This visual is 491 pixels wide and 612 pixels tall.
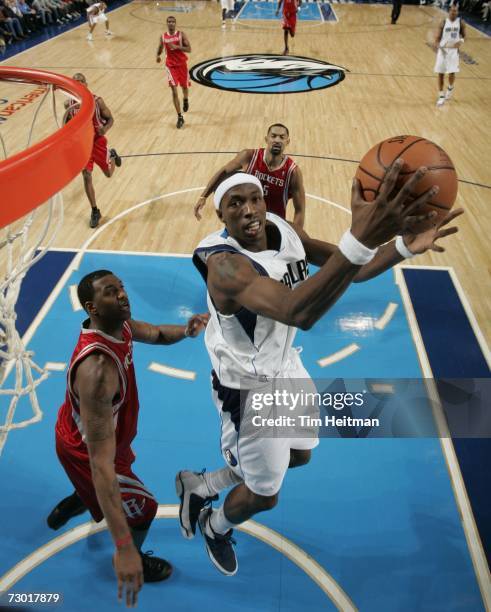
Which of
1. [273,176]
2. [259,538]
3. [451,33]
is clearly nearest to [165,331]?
[259,538]

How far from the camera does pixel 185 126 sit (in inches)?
346

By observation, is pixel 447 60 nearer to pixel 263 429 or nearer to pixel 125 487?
pixel 263 429

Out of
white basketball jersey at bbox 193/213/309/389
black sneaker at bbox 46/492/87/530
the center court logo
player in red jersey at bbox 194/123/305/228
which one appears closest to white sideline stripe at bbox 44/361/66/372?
black sneaker at bbox 46/492/87/530

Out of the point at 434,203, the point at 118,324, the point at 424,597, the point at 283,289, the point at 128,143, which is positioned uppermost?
→ the point at 434,203

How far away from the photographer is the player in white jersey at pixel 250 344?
2033 millimetres

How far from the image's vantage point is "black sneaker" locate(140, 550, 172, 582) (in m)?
2.70

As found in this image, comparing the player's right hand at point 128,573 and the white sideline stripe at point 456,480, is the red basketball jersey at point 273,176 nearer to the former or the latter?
the white sideline stripe at point 456,480

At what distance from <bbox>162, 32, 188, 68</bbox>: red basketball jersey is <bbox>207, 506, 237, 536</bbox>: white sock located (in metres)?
7.94

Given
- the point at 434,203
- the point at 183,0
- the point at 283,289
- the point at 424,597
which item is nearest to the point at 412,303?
the point at 424,597

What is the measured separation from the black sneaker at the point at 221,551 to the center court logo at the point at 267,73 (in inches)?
382

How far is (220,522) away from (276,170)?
2956 mm

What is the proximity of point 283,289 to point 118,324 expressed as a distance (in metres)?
1.01

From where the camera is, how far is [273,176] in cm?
440

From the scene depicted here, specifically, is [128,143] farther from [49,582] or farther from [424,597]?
[424,597]
